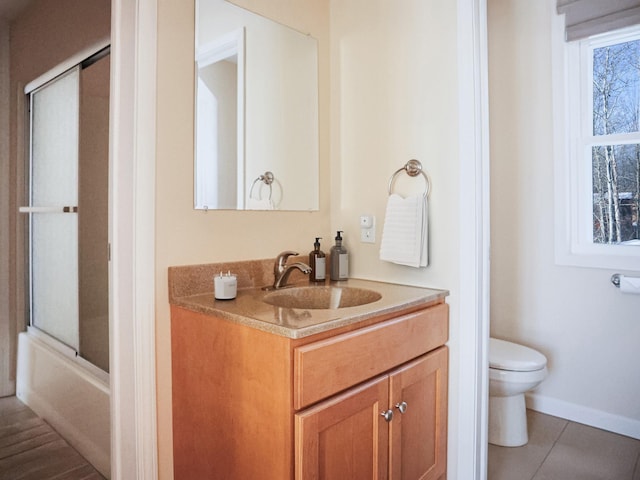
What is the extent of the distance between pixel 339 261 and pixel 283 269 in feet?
0.91

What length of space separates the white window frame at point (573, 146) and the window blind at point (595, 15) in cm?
6

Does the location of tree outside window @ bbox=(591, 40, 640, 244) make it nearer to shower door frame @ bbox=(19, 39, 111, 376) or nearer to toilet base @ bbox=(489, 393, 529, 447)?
toilet base @ bbox=(489, 393, 529, 447)

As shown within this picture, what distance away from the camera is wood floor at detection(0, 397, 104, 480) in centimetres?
183

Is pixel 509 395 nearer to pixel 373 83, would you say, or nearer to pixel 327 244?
pixel 327 244

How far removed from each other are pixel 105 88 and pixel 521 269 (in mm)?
2398

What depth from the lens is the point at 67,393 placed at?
2076 mm

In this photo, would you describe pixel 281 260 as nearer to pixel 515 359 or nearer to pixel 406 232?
pixel 406 232

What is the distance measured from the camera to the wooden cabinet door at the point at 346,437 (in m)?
1.09

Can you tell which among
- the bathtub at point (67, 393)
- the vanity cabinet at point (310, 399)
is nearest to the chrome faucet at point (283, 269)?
the vanity cabinet at point (310, 399)

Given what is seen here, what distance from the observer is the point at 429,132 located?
5.42 feet

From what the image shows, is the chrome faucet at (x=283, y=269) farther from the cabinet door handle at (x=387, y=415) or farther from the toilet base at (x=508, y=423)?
the toilet base at (x=508, y=423)

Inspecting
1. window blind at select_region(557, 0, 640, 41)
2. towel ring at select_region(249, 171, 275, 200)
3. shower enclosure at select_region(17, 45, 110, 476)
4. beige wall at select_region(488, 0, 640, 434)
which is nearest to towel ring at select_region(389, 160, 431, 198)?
towel ring at select_region(249, 171, 275, 200)

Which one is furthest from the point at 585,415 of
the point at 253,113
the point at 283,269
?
the point at 253,113

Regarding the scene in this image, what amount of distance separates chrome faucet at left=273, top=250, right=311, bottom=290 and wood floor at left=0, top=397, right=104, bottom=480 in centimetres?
111
